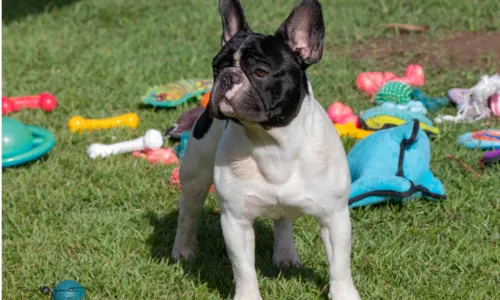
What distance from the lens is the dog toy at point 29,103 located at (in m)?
7.73

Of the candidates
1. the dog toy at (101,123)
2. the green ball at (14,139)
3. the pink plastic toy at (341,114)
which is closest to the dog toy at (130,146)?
the green ball at (14,139)

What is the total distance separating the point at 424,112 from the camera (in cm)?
702

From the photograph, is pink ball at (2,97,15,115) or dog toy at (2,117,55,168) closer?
dog toy at (2,117,55,168)

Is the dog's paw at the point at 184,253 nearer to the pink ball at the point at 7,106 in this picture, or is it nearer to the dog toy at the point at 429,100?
the dog toy at the point at 429,100

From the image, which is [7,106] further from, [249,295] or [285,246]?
[249,295]

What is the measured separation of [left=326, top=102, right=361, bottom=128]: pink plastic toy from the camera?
6.66 m

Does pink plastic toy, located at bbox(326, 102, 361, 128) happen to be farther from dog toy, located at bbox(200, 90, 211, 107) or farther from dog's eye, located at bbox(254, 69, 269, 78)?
dog's eye, located at bbox(254, 69, 269, 78)

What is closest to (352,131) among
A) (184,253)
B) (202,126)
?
(184,253)

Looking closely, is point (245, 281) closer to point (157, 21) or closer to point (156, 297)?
point (156, 297)

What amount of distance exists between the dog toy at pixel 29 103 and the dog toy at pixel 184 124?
156 cm

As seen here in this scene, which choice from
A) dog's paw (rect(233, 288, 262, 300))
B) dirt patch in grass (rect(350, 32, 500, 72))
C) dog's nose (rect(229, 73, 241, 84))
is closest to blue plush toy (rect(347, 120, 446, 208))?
dog's paw (rect(233, 288, 262, 300))

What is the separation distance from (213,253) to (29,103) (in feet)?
11.7

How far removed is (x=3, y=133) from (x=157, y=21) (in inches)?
193

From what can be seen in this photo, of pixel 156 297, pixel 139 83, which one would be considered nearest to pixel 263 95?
pixel 156 297
